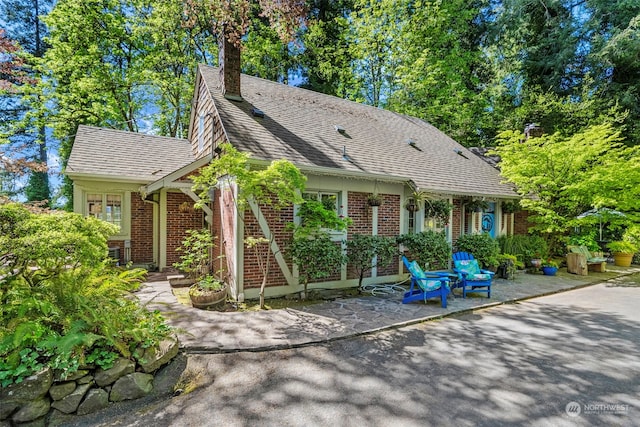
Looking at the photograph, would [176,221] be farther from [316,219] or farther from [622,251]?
[622,251]

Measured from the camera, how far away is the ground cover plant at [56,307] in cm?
313

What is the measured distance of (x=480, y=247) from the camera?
964 centimetres

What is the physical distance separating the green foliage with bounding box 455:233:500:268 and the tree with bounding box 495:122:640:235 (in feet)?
8.69

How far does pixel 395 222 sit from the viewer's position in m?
8.86

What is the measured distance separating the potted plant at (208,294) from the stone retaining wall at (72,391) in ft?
8.07

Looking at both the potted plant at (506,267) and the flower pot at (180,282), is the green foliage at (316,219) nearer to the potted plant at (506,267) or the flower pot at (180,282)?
the flower pot at (180,282)

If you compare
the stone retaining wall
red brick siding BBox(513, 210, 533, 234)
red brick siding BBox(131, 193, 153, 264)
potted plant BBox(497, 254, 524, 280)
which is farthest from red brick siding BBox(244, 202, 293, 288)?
A: red brick siding BBox(513, 210, 533, 234)

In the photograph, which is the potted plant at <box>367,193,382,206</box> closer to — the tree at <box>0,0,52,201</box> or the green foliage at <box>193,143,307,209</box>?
the green foliage at <box>193,143,307,209</box>

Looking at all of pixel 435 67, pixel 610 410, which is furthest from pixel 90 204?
pixel 435 67

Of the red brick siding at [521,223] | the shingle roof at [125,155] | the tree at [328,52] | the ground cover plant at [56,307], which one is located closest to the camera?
the ground cover plant at [56,307]

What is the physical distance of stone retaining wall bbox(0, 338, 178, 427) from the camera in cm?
289

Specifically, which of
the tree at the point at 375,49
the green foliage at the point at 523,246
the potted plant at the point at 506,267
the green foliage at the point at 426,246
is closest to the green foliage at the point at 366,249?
the green foliage at the point at 426,246

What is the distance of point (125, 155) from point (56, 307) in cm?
864

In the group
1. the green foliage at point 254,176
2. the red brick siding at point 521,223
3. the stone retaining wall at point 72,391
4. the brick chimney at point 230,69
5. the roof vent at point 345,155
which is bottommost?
the stone retaining wall at point 72,391
